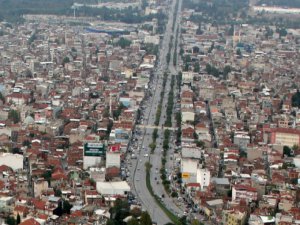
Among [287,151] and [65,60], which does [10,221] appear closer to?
[287,151]

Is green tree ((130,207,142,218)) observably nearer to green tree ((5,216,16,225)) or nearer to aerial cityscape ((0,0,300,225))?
aerial cityscape ((0,0,300,225))

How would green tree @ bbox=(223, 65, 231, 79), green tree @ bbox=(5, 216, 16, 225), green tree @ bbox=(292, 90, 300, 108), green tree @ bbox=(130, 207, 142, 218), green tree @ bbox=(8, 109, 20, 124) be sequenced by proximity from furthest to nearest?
green tree @ bbox=(223, 65, 231, 79) < green tree @ bbox=(292, 90, 300, 108) < green tree @ bbox=(8, 109, 20, 124) < green tree @ bbox=(130, 207, 142, 218) < green tree @ bbox=(5, 216, 16, 225)

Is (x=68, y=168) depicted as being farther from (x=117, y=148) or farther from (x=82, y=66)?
(x=82, y=66)

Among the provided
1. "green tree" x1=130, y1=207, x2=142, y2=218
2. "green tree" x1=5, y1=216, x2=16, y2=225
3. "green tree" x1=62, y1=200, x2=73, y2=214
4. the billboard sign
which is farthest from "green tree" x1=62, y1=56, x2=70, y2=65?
"green tree" x1=5, y1=216, x2=16, y2=225

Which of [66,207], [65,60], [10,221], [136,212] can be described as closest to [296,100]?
[65,60]

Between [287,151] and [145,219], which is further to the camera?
[287,151]

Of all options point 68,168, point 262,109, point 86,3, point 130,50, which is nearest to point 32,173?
point 68,168

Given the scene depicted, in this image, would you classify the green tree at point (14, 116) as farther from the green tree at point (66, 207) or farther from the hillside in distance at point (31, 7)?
the hillside in distance at point (31, 7)
